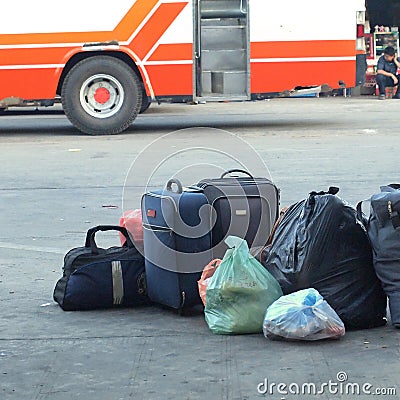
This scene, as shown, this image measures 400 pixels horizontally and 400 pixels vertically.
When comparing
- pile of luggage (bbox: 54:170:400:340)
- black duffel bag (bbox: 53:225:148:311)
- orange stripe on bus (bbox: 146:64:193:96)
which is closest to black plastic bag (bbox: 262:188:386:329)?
pile of luggage (bbox: 54:170:400:340)

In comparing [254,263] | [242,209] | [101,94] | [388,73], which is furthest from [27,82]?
[388,73]

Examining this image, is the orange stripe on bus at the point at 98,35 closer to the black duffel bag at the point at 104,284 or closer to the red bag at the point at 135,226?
the red bag at the point at 135,226

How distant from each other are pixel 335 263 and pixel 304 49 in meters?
9.78

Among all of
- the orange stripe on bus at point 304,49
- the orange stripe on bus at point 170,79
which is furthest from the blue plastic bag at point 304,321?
the orange stripe on bus at point 304,49

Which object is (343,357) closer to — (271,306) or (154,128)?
(271,306)

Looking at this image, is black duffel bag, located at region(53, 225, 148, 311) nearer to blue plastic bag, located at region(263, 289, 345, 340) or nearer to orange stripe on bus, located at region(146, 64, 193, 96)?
blue plastic bag, located at region(263, 289, 345, 340)

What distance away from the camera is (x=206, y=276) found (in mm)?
5379

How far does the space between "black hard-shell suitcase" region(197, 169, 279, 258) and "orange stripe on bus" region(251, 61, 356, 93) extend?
8.93 m

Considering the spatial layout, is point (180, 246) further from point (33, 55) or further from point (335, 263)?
point (33, 55)

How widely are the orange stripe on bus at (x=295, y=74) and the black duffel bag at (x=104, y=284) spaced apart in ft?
29.9

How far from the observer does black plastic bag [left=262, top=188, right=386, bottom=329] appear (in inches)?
203

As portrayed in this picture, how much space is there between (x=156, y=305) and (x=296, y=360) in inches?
51.7

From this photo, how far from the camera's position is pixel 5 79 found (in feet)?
46.8

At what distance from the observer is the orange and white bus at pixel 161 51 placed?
14188 mm
